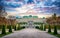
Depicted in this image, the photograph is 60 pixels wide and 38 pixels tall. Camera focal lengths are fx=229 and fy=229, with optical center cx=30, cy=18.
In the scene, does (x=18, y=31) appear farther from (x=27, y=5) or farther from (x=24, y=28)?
(x=27, y=5)

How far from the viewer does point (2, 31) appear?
1141cm

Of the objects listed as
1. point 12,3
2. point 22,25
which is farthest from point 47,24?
point 12,3

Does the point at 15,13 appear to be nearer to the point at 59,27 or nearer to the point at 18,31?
the point at 18,31

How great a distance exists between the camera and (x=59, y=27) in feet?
37.9

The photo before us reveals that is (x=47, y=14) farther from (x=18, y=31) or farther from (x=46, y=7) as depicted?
(x=18, y=31)

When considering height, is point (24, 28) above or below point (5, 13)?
below

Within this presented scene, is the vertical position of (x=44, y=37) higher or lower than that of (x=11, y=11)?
lower

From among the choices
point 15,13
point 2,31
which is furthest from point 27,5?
point 2,31

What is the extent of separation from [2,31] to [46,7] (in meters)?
2.51

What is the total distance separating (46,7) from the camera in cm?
1150

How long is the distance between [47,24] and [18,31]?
1.52 meters

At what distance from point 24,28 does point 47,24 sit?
1.20m

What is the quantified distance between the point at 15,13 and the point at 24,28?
88 centimetres

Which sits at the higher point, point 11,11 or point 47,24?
point 11,11
